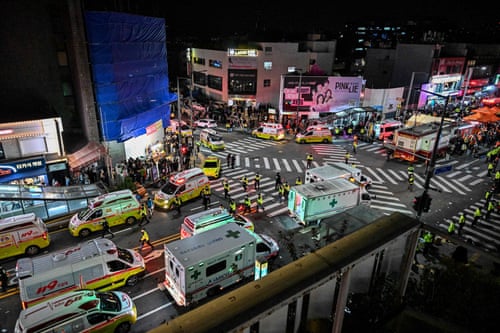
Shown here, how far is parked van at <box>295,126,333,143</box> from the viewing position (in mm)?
37531

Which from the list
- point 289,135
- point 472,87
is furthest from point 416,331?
point 472,87

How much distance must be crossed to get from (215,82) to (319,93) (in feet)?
61.4

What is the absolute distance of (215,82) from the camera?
53281 millimetres

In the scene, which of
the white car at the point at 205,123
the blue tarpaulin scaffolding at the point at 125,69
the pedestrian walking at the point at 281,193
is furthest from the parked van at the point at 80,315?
the white car at the point at 205,123

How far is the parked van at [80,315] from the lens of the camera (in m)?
10.4

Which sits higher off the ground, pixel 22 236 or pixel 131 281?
pixel 22 236

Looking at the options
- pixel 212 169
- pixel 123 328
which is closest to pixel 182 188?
pixel 212 169

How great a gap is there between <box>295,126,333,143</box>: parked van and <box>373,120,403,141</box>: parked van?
608cm

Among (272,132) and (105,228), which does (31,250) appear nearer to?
(105,228)

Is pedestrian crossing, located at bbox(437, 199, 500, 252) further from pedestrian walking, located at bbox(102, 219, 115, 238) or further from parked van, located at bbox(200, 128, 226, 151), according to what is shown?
parked van, located at bbox(200, 128, 226, 151)

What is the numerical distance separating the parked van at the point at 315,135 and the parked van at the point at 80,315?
28781 mm

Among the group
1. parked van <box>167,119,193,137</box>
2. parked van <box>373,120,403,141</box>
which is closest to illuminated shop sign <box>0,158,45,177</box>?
parked van <box>167,119,193,137</box>

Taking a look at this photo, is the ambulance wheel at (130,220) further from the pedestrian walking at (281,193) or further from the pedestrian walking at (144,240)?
the pedestrian walking at (281,193)

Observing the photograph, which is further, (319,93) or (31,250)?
(319,93)
